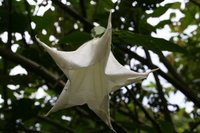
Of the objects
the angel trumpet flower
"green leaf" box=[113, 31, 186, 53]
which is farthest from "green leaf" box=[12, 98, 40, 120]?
the angel trumpet flower

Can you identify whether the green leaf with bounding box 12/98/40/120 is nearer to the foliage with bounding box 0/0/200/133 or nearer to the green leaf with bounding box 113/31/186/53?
the foliage with bounding box 0/0/200/133

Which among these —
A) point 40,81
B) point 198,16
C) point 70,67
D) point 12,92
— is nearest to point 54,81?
→ point 12,92

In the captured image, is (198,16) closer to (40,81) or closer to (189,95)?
(189,95)

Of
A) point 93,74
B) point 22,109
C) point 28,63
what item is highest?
point 93,74

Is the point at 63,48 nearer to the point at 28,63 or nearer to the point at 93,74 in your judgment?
the point at 28,63

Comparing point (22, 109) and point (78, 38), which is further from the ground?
point (78, 38)

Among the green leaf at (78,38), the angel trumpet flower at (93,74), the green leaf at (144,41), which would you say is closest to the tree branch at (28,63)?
the green leaf at (78,38)

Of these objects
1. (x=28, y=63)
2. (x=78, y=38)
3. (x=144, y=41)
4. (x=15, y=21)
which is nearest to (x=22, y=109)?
(x=28, y=63)

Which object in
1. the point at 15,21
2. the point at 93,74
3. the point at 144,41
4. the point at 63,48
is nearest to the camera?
the point at 93,74
